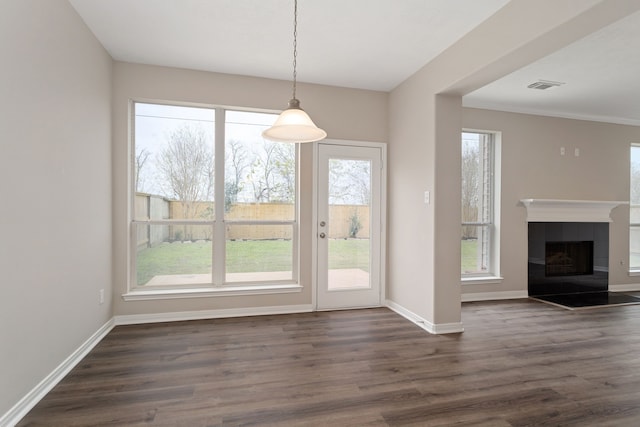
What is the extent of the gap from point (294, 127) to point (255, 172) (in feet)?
6.18

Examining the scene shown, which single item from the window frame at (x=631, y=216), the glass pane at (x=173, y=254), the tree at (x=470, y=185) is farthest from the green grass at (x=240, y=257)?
the window frame at (x=631, y=216)

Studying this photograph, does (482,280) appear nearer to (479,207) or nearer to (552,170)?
(479,207)

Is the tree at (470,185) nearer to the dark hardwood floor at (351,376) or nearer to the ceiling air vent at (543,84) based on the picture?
the ceiling air vent at (543,84)

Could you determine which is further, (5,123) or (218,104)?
(218,104)

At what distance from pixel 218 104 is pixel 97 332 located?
8.73ft

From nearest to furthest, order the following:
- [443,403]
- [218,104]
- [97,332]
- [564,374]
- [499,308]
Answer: [443,403]
[564,374]
[97,332]
[218,104]
[499,308]

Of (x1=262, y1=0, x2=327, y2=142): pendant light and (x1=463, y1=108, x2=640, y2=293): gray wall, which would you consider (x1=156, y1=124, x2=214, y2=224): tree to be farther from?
(x1=463, y1=108, x2=640, y2=293): gray wall

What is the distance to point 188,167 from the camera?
3797 millimetres

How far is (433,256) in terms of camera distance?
3.40 m

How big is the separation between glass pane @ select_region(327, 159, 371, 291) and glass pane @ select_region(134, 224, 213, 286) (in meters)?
1.53

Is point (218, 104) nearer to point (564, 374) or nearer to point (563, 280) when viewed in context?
point (564, 374)

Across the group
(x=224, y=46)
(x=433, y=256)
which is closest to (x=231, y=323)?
(x=433, y=256)

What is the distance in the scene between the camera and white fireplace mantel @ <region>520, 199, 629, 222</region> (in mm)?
4887

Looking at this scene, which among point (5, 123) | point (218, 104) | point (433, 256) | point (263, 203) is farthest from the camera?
point (263, 203)
